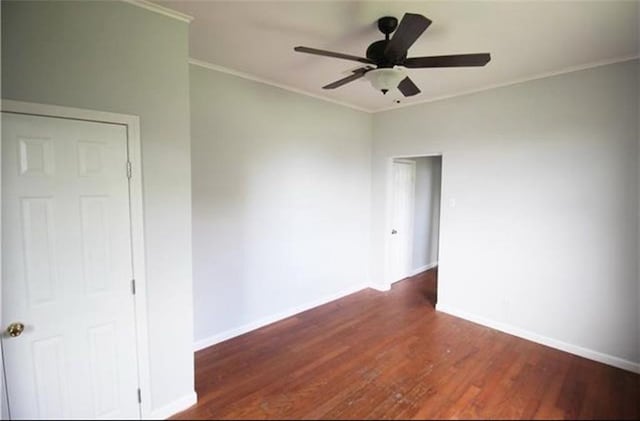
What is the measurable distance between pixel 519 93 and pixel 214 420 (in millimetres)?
4163

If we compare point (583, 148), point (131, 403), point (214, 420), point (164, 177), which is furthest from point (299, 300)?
point (583, 148)

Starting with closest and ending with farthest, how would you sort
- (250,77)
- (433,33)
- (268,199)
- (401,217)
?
1. (433,33)
2. (250,77)
3. (268,199)
4. (401,217)

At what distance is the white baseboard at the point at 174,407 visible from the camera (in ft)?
7.01

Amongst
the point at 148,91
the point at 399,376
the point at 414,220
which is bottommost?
the point at 399,376

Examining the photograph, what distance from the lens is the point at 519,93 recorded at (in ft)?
10.9

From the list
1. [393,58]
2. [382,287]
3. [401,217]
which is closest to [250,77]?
[393,58]

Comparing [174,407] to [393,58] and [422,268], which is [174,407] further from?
[422,268]

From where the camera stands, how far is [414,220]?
18.4 ft

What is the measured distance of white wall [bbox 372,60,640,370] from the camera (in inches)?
110

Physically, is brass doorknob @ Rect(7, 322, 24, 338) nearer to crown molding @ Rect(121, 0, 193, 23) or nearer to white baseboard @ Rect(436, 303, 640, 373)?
crown molding @ Rect(121, 0, 193, 23)

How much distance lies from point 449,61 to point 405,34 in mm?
413

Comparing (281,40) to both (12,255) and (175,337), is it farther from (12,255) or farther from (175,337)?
(175,337)

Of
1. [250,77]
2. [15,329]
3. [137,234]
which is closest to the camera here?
[15,329]

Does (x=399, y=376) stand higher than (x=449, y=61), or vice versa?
(x=449, y=61)
